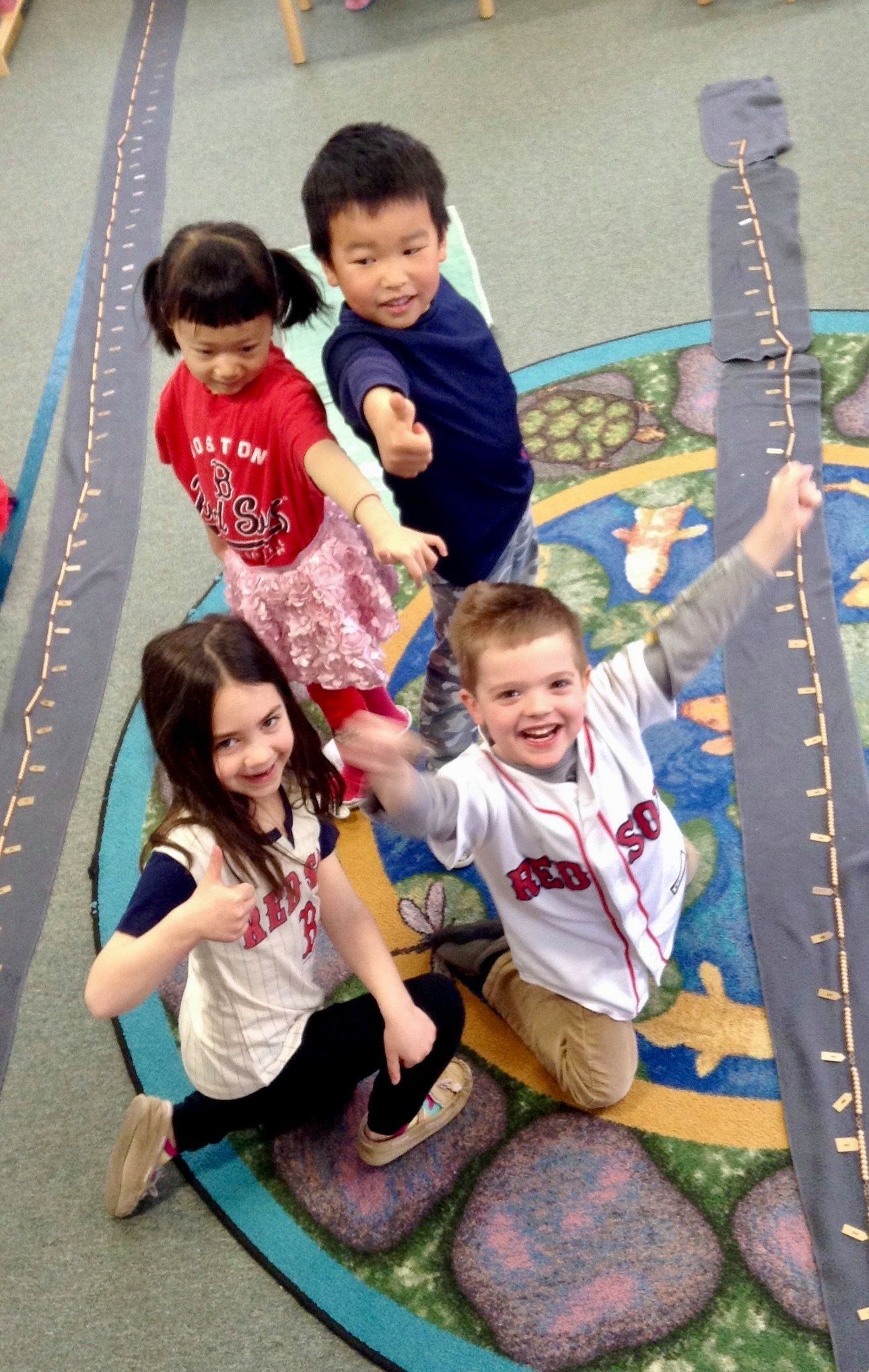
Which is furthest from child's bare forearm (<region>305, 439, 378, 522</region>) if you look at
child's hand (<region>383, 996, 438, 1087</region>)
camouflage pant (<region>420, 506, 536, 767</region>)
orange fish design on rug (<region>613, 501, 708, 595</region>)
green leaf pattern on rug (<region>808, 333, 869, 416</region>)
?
green leaf pattern on rug (<region>808, 333, 869, 416</region>)

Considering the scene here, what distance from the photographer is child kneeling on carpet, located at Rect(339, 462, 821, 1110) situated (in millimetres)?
1188

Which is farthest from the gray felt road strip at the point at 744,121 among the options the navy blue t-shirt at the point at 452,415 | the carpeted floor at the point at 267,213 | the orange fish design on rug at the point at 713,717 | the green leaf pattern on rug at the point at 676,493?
the navy blue t-shirt at the point at 452,415

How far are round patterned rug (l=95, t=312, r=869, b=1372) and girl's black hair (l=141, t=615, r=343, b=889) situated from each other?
390 millimetres

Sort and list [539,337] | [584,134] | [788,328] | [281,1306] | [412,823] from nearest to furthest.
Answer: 1. [412,823]
2. [281,1306]
3. [788,328]
4. [539,337]
5. [584,134]

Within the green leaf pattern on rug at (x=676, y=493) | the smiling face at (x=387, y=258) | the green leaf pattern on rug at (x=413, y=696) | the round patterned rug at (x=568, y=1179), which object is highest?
the smiling face at (x=387, y=258)

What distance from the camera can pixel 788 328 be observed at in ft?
7.36

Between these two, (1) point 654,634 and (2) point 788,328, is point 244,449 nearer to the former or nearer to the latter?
(1) point 654,634

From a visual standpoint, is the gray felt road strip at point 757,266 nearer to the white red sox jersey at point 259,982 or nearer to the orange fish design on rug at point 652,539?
the orange fish design on rug at point 652,539

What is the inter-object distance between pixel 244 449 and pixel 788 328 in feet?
4.04

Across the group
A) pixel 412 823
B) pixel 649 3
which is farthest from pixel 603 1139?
pixel 649 3

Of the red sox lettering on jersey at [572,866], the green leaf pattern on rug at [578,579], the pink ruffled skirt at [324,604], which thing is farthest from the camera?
the green leaf pattern on rug at [578,579]

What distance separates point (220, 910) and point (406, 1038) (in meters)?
0.29

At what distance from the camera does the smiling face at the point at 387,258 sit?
126cm

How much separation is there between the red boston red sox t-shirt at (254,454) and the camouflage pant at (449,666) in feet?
0.61
